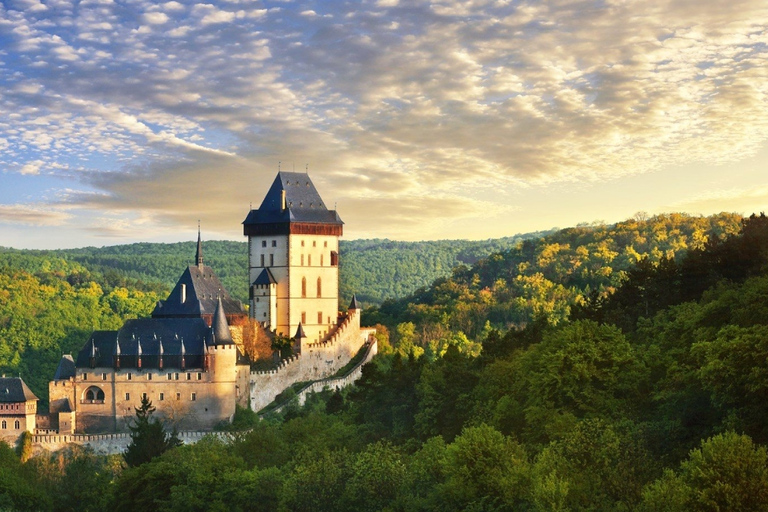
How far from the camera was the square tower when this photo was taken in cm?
7594

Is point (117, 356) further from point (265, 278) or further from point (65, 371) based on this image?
point (265, 278)

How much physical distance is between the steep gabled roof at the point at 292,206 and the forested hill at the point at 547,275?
2176 cm

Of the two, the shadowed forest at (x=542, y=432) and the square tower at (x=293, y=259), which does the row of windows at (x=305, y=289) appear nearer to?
the square tower at (x=293, y=259)

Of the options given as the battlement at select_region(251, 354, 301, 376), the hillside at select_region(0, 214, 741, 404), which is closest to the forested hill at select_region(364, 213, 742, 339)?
the hillside at select_region(0, 214, 741, 404)

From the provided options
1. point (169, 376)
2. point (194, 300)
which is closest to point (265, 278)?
point (194, 300)

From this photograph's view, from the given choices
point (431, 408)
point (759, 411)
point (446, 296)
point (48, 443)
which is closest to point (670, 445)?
point (759, 411)

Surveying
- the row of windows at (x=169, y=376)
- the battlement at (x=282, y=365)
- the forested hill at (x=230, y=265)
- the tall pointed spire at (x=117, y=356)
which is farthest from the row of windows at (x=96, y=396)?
the forested hill at (x=230, y=265)

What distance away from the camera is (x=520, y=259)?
128 m

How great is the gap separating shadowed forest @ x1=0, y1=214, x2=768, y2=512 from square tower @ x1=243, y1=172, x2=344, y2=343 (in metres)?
6.14

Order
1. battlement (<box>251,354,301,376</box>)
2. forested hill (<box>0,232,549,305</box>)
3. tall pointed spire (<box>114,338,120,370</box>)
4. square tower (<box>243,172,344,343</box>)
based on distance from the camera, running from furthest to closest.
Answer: forested hill (<box>0,232,549,305</box>) → square tower (<box>243,172,344,343</box>) → battlement (<box>251,354,301,376</box>) → tall pointed spire (<box>114,338,120,370</box>)

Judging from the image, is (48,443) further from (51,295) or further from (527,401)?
(51,295)

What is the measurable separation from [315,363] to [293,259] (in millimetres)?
7708

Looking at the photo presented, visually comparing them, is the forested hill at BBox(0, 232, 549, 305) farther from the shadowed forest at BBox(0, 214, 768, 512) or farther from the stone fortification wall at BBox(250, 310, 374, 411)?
the shadowed forest at BBox(0, 214, 768, 512)

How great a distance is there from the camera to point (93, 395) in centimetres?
6556
